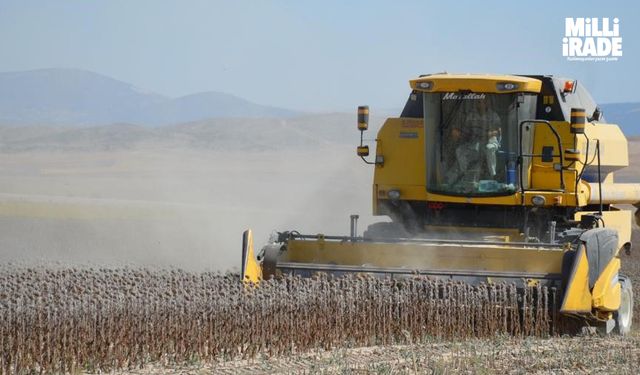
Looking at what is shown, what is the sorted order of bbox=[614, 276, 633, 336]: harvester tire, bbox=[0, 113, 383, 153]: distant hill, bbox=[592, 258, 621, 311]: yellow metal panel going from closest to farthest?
bbox=[592, 258, 621, 311]: yellow metal panel
bbox=[614, 276, 633, 336]: harvester tire
bbox=[0, 113, 383, 153]: distant hill

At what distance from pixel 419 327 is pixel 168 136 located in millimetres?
92855

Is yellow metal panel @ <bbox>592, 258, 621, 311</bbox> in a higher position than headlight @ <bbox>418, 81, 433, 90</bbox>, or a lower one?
lower

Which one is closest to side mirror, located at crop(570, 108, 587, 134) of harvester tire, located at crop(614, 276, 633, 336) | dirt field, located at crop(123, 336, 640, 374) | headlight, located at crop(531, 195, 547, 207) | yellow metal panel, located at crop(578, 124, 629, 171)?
yellow metal panel, located at crop(578, 124, 629, 171)

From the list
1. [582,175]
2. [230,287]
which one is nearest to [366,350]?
[230,287]

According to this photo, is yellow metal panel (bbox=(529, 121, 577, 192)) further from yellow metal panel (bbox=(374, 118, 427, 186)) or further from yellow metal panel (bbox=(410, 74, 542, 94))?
yellow metal panel (bbox=(374, 118, 427, 186))

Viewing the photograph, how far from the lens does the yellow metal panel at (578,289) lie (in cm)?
1103

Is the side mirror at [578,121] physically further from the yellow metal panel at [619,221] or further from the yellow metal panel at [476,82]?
the yellow metal panel at [619,221]

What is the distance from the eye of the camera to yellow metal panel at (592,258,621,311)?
11.3 m

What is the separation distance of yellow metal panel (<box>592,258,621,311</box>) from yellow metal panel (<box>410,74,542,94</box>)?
2108 millimetres

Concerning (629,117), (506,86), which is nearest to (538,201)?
(506,86)

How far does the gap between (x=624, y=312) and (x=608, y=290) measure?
999 mm

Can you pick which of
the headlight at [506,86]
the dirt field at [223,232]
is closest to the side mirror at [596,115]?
the headlight at [506,86]

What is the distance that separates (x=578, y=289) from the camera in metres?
11.1

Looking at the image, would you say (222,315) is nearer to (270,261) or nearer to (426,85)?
(270,261)
